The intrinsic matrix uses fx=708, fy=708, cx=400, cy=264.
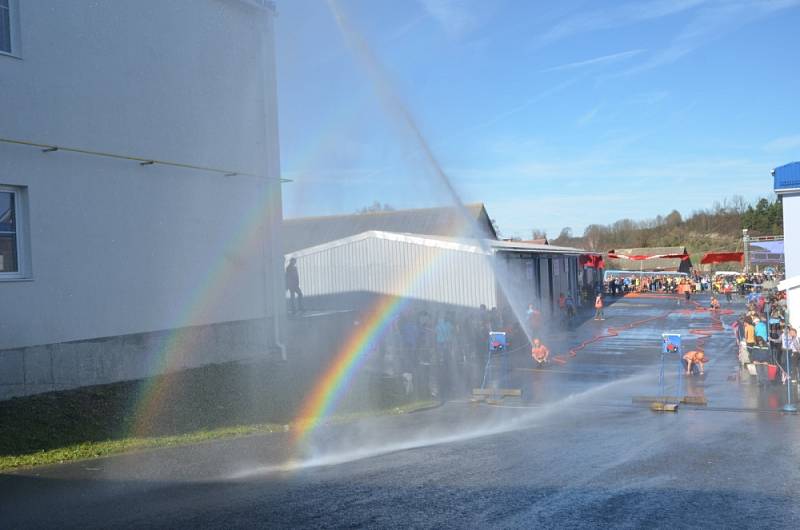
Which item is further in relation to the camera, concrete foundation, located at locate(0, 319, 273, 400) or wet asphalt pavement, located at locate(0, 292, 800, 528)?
concrete foundation, located at locate(0, 319, 273, 400)

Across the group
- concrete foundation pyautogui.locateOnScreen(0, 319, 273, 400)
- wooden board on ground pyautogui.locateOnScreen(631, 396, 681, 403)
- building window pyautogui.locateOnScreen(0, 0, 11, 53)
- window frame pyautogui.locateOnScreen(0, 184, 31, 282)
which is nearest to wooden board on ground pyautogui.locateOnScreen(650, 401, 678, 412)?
wooden board on ground pyautogui.locateOnScreen(631, 396, 681, 403)

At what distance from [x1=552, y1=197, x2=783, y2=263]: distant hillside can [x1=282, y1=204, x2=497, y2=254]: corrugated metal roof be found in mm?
68183

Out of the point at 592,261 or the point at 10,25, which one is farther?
the point at 592,261

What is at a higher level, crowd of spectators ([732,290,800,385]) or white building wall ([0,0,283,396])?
white building wall ([0,0,283,396])

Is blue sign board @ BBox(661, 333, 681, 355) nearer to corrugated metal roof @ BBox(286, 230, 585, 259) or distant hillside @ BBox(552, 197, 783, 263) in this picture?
corrugated metal roof @ BBox(286, 230, 585, 259)

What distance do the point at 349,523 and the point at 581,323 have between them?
30.6 meters

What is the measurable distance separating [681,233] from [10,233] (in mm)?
118012

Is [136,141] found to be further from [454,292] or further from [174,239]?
[454,292]

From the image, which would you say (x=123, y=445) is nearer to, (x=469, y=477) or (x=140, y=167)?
(x=469, y=477)

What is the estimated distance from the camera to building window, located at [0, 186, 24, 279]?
12.7 metres

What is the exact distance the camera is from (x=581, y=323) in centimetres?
3653

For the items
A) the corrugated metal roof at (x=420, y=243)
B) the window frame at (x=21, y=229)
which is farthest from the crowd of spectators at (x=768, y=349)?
the window frame at (x=21, y=229)

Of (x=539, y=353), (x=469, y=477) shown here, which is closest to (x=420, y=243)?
(x=539, y=353)

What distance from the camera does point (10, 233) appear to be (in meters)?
12.9
